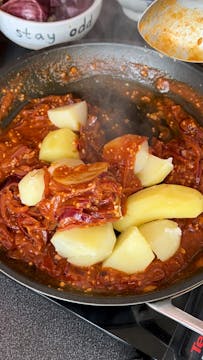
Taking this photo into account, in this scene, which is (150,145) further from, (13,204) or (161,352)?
(161,352)

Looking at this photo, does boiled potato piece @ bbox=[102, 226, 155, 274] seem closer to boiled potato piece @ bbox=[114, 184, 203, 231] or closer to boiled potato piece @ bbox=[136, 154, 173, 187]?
boiled potato piece @ bbox=[114, 184, 203, 231]

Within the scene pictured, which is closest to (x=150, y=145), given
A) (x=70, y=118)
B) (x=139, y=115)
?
(x=139, y=115)

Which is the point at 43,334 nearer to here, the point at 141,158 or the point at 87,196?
the point at 87,196

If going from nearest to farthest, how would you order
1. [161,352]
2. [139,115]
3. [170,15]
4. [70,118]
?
[161,352] → [170,15] → [70,118] → [139,115]

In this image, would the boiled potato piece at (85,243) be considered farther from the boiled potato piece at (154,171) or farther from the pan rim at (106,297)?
the boiled potato piece at (154,171)

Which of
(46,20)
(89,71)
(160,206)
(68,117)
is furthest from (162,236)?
(46,20)

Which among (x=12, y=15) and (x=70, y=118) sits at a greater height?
(x=12, y=15)

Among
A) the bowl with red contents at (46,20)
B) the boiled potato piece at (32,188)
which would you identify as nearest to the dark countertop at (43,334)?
Answer: the boiled potato piece at (32,188)
